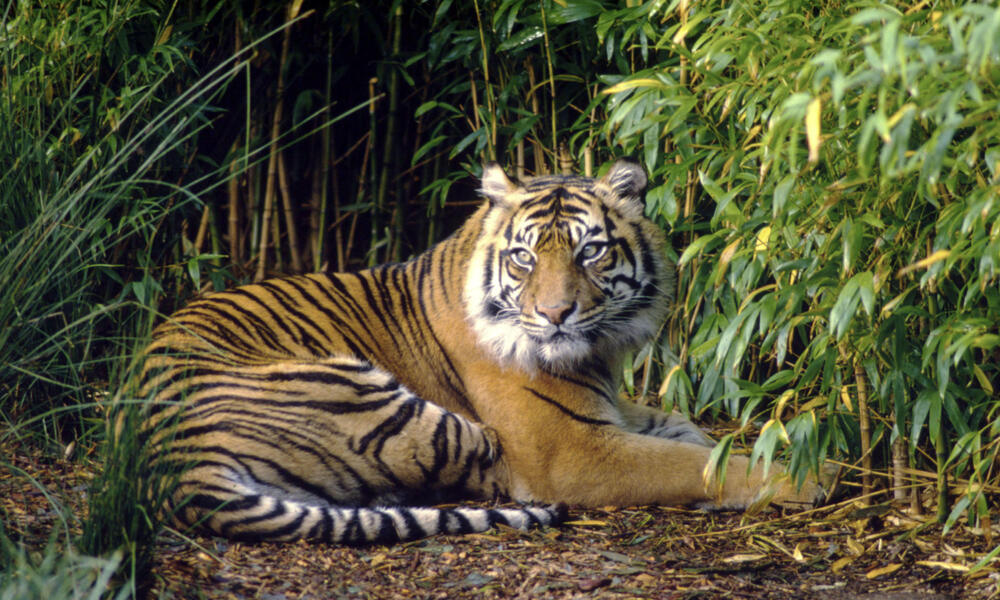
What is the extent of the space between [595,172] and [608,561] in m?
1.89

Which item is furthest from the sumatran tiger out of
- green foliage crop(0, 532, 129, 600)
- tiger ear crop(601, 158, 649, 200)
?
green foliage crop(0, 532, 129, 600)

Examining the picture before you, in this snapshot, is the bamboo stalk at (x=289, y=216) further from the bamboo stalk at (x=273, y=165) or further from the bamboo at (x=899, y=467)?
the bamboo at (x=899, y=467)

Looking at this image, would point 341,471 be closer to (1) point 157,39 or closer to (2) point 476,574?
(2) point 476,574

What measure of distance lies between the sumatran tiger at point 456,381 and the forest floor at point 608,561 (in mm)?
105

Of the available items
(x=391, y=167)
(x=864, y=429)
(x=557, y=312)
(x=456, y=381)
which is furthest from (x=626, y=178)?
(x=391, y=167)

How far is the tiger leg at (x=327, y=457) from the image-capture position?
2.99 metres

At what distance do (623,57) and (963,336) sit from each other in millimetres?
2000

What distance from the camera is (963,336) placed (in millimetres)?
2420

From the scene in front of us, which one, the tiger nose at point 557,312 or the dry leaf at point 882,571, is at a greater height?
the tiger nose at point 557,312

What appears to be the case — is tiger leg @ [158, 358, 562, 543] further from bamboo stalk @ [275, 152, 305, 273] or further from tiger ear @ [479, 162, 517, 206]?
bamboo stalk @ [275, 152, 305, 273]

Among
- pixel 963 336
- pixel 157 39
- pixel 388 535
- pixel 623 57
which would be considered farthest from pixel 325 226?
pixel 963 336

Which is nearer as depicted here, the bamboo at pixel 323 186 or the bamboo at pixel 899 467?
the bamboo at pixel 899 467

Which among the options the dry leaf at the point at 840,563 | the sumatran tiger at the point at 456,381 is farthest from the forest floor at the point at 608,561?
the sumatran tiger at the point at 456,381

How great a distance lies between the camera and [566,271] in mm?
3490
